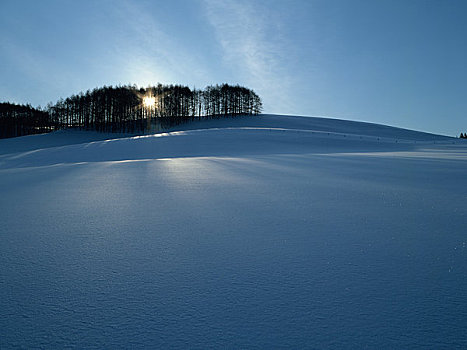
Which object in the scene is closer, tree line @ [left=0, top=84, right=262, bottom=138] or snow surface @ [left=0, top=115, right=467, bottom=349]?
snow surface @ [left=0, top=115, right=467, bottom=349]

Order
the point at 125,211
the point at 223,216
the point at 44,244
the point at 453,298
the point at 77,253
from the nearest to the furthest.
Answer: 1. the point at 453,298
2. the point at 77,253
3. the point at 44,244
4. the point at 223,216
5. the point at 125,211

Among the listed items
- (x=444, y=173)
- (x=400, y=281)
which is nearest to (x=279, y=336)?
(x=400, y=281)

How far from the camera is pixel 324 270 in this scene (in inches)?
63.0

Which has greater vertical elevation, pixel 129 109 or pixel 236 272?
pixel 129 109

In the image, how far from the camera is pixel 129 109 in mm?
48188

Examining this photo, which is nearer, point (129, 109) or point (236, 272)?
point (236, 272)

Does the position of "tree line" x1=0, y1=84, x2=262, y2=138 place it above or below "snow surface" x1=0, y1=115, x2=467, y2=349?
above

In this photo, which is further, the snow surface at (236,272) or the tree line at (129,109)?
the tree line at (129,109)

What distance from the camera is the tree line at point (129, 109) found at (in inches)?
1889

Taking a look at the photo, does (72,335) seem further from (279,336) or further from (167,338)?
(279,336)

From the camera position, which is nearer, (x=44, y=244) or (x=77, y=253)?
(x=77, y=253)

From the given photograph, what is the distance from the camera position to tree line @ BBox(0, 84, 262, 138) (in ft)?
157

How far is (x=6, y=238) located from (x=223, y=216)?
2.03 metres

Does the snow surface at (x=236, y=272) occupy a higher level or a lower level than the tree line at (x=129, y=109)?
lower
